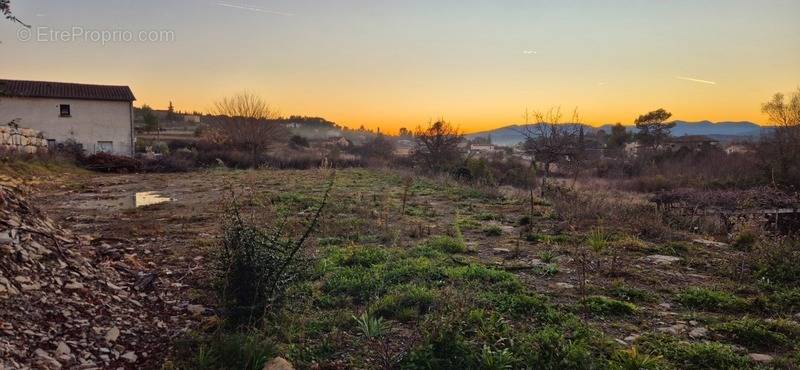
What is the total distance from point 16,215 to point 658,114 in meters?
63.9

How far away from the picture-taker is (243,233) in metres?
3.43

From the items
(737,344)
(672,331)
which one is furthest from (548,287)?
(737,344)

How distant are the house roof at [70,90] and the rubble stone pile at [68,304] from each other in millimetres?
29270

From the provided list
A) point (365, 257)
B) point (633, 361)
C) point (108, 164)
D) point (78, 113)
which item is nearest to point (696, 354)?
point (633, 361)

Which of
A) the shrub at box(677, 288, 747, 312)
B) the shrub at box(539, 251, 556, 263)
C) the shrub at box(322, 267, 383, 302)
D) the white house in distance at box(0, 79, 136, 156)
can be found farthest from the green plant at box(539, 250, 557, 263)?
the white house in distance at box(0, 79, 136, 156)

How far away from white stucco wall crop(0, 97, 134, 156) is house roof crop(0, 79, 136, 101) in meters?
0.35

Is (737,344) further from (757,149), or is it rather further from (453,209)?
(757,149)

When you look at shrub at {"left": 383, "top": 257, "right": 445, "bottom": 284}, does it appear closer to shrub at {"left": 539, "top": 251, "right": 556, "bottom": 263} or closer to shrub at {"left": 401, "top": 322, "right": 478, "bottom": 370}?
shrub at {"left": 539, "top": 251, "right": 556, "bottom": 263}

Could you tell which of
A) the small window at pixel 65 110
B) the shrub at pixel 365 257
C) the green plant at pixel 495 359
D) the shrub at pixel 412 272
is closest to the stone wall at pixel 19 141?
the small window at pixel 65 110

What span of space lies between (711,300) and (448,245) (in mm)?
3163

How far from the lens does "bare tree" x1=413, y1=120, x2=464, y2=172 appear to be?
93.6 feet

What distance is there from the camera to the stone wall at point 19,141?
60.6 feet

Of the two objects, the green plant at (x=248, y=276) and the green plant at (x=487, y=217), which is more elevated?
the green plant at (x=248, y=276)

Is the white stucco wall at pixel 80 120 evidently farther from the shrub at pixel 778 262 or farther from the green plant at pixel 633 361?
the shrub at pixel 778 262
